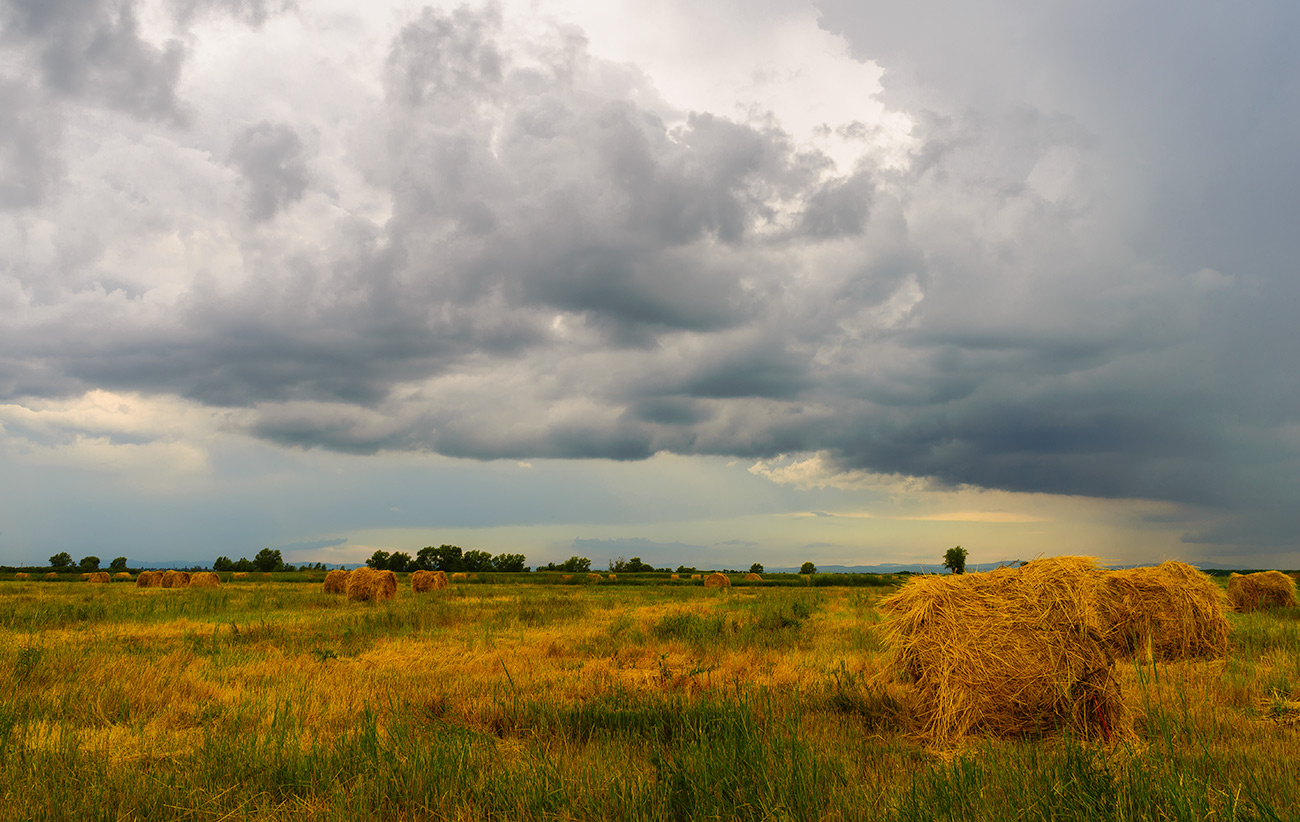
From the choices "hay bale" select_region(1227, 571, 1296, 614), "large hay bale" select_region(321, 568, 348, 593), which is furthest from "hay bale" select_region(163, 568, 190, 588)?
"hay bale" select_region(1227, 571, 1296, 614)

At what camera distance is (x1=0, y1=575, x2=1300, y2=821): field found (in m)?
4.18

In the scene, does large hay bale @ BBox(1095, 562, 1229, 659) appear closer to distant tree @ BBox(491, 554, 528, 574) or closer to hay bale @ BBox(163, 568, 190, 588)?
hay bale @ BBox(163, 568, 190, 588)

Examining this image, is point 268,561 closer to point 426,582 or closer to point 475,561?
point 475,561

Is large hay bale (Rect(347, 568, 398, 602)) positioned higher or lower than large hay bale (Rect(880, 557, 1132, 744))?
lower

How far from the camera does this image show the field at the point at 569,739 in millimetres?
4184

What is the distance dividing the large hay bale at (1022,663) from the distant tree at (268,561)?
96560 mm

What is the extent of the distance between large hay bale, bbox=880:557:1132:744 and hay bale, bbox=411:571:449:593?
31350mm

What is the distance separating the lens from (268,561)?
88.2 metres

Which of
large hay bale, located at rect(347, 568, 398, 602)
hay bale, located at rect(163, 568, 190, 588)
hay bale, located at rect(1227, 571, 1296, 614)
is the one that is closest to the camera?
hay bale, located at rect(1227, 571, 1296, 614)

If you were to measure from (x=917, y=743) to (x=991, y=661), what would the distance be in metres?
1.28

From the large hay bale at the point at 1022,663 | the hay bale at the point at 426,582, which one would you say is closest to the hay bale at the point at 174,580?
the hay bale at the point at 426,582

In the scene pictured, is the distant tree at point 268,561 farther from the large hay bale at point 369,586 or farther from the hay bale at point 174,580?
the large hay bale at point 369,586

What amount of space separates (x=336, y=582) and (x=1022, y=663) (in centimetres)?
3248

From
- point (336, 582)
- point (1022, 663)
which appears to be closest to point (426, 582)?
point (336, 582)
